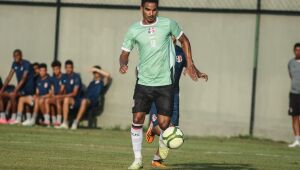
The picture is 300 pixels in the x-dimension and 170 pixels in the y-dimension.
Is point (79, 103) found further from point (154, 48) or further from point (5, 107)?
point (154, 48)

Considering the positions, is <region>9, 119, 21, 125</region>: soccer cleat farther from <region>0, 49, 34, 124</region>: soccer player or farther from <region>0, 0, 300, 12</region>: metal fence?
<region>0, 0, 300, 12</region>: metal fence

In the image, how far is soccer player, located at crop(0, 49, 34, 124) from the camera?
2514 cm

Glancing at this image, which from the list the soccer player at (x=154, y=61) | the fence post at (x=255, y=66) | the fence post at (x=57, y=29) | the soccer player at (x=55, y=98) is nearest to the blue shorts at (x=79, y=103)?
the soccer player at (x=55, y=98)

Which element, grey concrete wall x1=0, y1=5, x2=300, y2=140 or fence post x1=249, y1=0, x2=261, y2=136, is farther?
fence post x1=249, y1=0, x2=261, y2=136

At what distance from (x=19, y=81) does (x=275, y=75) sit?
713 centimetres

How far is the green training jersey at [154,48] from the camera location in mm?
12781

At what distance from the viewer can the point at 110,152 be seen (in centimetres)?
1659

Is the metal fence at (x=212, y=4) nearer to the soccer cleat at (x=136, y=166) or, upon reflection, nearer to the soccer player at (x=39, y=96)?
the soccer player at (x=39, y=96)

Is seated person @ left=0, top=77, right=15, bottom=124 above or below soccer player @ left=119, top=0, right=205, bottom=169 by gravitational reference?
below

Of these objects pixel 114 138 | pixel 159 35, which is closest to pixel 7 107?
pixel 114 138

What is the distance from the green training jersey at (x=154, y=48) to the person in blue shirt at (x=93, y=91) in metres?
11.6

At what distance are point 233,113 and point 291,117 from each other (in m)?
1.59

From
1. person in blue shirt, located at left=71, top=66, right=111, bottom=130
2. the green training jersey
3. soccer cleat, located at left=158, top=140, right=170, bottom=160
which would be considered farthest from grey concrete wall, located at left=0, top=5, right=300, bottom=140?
the green training jersey

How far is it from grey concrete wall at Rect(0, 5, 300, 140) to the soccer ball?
11437 millimetres
